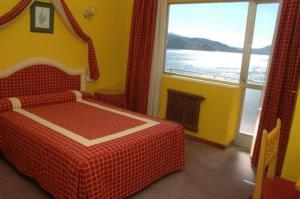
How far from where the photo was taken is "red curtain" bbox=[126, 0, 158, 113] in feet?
13.8

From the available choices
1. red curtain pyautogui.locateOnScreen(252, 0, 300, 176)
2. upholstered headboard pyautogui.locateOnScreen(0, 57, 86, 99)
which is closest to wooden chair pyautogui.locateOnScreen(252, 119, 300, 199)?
red curtain pyautogui.locateOnScreen(252, 0, 300, 176)

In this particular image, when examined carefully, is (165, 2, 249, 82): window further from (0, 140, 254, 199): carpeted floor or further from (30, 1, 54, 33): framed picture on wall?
(30, 1, 54, 33): framed picture on wall

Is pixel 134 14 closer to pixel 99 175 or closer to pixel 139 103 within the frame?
pixel 139 103

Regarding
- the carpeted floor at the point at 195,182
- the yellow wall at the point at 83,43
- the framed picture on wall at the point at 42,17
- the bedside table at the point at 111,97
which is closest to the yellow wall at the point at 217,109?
the carpeted floor at the point at 195,182

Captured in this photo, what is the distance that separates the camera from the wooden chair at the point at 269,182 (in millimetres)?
1657

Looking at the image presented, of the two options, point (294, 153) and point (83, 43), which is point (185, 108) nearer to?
point (83, 43)

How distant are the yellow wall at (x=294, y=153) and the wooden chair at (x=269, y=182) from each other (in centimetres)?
33

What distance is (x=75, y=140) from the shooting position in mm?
2404

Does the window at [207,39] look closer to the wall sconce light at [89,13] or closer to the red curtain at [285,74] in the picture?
the red curtain at [285,74]

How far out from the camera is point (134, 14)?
4.34m

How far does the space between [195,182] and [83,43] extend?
8.65 ft

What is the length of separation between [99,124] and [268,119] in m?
1.99

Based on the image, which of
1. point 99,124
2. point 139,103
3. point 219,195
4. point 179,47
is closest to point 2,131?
point 99,124

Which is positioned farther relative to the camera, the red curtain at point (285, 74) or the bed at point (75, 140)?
the red curtain at point (285, 74)
